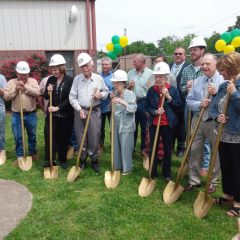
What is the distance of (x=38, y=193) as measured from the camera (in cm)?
500

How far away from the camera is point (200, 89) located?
4539mm

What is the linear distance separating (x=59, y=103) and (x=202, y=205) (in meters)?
3.02

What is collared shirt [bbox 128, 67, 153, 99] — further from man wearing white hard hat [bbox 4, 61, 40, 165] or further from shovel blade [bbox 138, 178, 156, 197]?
man wearing white hard hat [bbox 4, 61, 40, 165]

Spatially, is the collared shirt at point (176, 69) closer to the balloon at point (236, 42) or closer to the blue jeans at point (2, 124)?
the balloon at point (236, 42)

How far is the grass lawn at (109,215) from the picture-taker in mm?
3719

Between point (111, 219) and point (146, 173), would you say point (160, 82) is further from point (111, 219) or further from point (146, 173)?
point (111, 219)

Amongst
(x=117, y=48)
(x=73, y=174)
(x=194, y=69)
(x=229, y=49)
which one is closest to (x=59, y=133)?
(x=73, y=174)

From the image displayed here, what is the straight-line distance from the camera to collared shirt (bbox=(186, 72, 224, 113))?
4441mm

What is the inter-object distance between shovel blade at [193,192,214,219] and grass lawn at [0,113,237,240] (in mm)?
65

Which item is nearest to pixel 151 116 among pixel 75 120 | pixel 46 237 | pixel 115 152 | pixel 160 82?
pixel 160 82

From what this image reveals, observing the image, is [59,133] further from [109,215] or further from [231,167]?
[231,167]

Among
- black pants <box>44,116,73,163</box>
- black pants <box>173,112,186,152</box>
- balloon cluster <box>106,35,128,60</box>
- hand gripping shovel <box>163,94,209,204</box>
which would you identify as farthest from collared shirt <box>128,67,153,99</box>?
balloon cluster <box>106,35,128,60</box>

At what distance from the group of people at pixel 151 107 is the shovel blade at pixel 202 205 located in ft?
0.97

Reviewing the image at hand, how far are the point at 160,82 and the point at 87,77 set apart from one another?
4.55 ft
